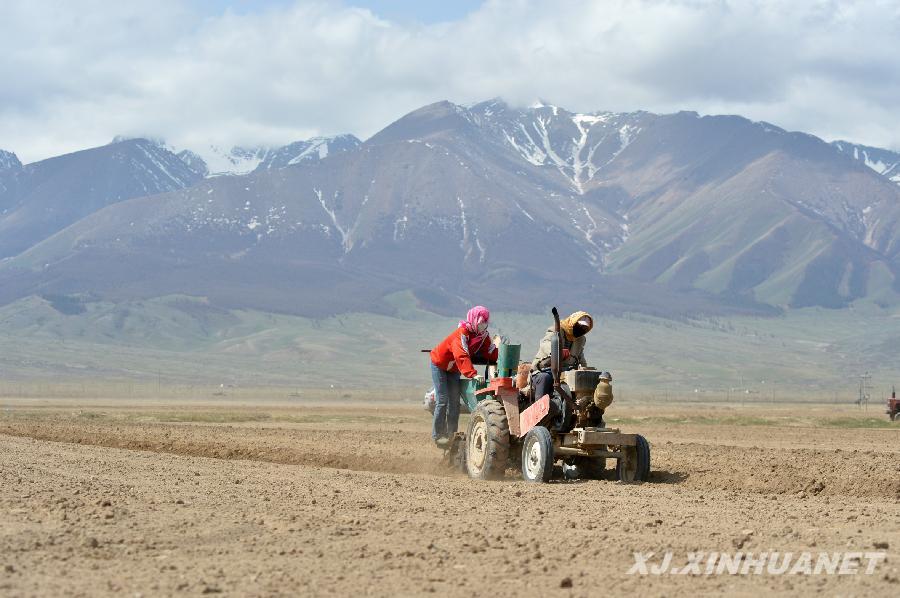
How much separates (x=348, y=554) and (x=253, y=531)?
1.36 m

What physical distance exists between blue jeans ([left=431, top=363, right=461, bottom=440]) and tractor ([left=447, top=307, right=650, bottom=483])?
110 cm

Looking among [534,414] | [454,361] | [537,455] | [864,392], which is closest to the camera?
[537,455]

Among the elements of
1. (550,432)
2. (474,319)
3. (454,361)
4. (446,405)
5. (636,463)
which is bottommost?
(636,463)

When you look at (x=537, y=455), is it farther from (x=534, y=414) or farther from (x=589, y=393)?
(x=589, y=393)

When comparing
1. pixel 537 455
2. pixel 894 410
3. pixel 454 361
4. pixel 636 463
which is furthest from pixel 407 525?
pixel 894 410

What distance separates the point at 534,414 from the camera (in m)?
16.0

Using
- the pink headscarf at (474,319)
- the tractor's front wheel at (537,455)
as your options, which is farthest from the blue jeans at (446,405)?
the tractor's front wheel at (537,455)

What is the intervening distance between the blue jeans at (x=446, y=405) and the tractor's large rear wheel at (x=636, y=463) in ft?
10.2

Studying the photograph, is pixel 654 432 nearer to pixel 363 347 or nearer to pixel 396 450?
pixel 396 450

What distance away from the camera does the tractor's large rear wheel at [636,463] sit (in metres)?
16.1

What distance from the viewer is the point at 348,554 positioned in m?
10.2

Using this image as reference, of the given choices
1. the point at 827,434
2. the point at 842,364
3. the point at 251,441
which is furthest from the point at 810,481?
the point at 842,364

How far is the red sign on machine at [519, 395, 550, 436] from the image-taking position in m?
15.7

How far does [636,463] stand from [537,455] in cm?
131
